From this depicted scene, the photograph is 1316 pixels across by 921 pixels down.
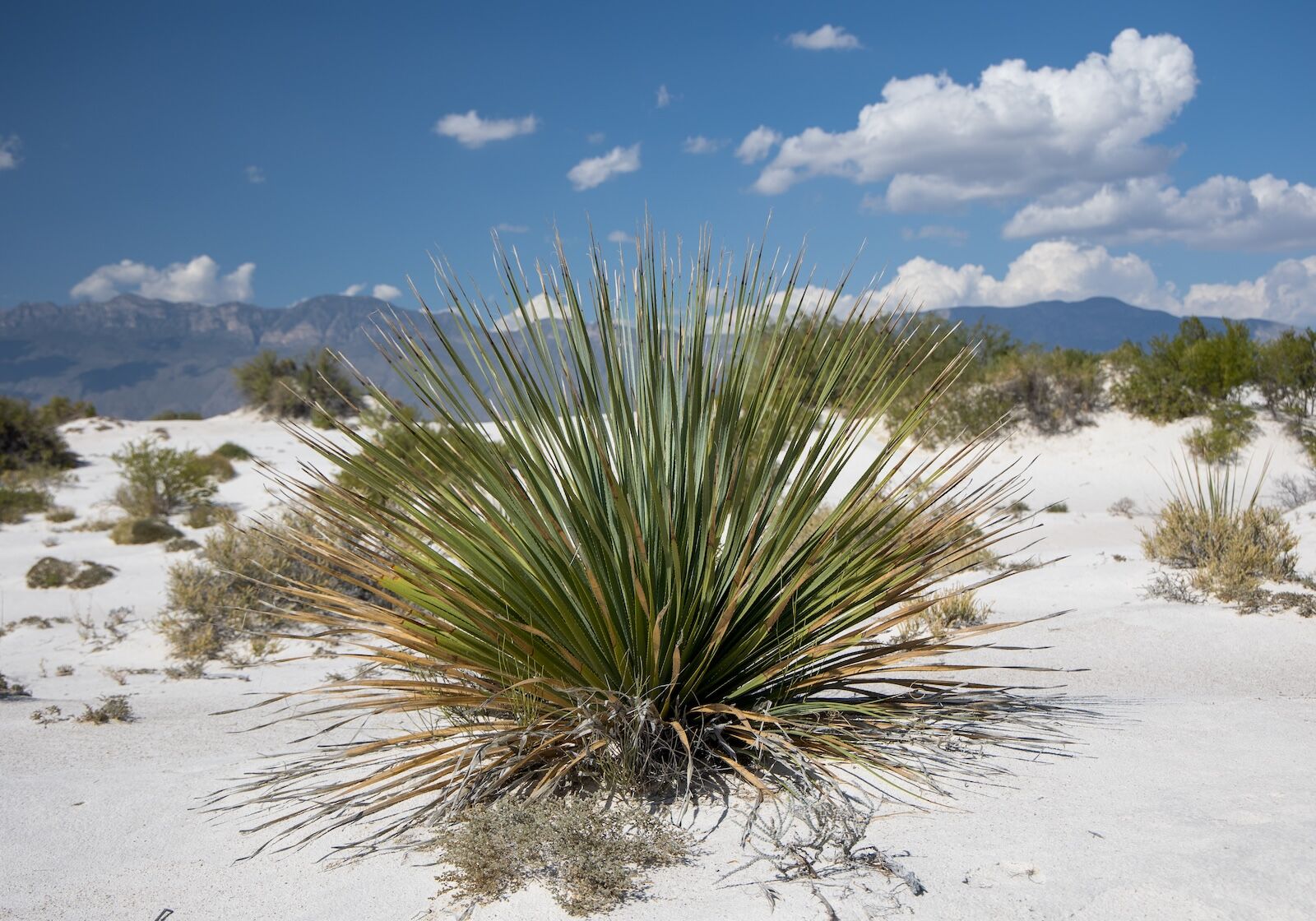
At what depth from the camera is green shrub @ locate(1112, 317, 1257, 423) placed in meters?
20.2

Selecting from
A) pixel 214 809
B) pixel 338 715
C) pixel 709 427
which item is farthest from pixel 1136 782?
pixel 338 715

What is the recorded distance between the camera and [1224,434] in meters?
19.1

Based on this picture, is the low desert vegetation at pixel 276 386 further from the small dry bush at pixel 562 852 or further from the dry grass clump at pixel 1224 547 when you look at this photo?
the small dry bush at pixel 562 852

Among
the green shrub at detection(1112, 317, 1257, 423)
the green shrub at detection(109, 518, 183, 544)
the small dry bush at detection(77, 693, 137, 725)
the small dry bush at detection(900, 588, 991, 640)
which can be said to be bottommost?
the small dry bush at detection(77, 693, 137, 725)

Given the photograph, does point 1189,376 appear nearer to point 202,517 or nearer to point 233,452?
point 202,517

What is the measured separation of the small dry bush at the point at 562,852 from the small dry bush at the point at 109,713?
3415 mm

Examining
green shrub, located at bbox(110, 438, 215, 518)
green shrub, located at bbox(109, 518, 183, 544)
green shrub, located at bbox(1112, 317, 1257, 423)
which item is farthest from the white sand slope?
green shrub, located at bbox(1112, 317, 1257, 423)

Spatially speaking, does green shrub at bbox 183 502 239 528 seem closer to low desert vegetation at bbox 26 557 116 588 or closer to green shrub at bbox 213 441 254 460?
low desert vegetation at bbox 26 557 116 588

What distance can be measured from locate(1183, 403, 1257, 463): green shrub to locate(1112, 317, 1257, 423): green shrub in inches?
22.6

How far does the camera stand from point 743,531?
3.65 meters

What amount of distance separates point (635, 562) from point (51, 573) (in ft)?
Answer: 33.5

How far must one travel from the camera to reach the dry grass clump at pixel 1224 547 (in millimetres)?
7770

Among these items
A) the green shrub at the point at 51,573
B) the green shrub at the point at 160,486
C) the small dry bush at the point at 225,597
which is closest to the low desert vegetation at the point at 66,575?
the green shrub at the point at 51,573

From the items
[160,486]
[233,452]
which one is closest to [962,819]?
[160,486]
